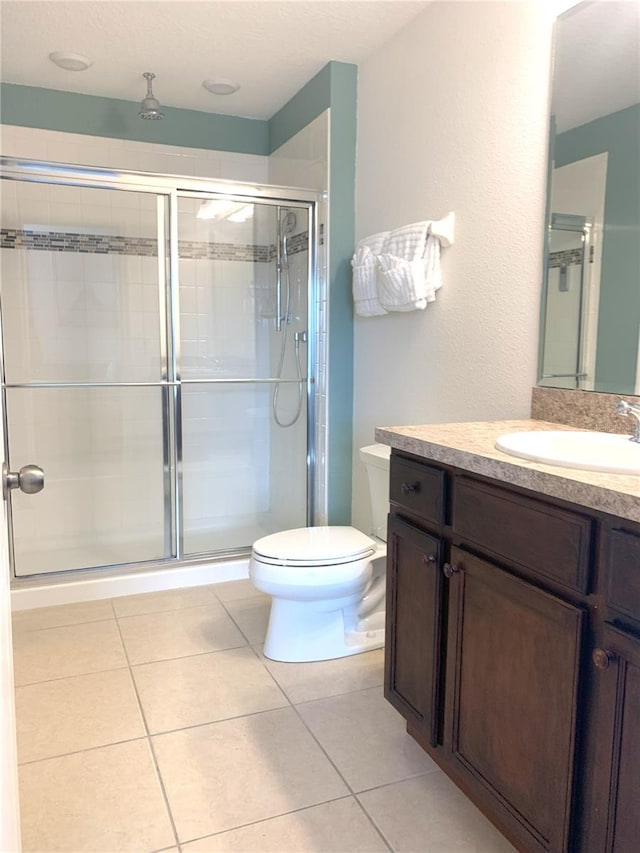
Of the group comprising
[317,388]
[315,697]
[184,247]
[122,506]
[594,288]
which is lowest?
[315,697]

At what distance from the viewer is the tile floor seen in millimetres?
1460

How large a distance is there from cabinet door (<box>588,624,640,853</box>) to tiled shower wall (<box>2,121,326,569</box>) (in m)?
2.15

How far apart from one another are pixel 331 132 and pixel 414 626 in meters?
2.25

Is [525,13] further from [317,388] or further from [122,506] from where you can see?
[122,506]

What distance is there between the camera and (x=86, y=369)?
3.30m

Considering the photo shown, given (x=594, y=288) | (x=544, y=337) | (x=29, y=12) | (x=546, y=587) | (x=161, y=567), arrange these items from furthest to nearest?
(x=161, y=567) < (x=29, y=12) < (x=544, y=337) < (x=594, y=288) < (x=546, y=587)

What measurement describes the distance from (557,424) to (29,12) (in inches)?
97.1

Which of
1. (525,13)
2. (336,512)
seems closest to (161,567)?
(336,512)

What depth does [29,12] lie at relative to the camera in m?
2.43

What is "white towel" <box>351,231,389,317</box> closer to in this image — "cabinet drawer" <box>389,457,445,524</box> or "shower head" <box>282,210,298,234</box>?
"shower head" <box>282,210,298,234</box>

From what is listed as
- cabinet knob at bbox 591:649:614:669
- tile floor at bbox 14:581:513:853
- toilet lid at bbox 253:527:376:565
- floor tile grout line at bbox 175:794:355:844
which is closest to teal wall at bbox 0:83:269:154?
toilet lid at bbox 253:527:376:565

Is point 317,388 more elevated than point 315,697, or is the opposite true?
point 317,388

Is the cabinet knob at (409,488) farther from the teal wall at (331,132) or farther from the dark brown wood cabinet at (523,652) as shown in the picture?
the teal wall at (331,132)

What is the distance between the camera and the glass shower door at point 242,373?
326cm
